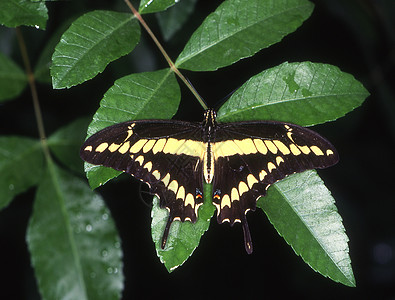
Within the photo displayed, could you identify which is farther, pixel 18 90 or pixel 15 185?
pixel 18 90

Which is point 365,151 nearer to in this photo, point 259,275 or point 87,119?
point 259,275

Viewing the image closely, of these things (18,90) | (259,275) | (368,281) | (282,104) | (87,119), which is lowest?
(368,281)

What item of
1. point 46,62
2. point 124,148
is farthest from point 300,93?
point 46,62

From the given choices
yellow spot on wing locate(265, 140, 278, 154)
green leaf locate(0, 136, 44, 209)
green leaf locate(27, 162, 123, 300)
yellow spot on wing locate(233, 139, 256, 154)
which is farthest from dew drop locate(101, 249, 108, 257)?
yellow spot on wing locate(265, 140, 278, 154)

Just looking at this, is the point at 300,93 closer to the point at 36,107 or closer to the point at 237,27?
the point at 237,27

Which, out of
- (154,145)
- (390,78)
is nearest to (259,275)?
(390,78)

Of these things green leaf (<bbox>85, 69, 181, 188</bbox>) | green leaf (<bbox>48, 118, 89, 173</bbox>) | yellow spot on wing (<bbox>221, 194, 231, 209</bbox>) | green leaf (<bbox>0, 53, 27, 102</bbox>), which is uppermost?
green leaf (<bbox>0, 53, 27, 102</bbox>)

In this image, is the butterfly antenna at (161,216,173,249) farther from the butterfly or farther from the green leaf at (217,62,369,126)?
the green leaf at (217,62,369,126)
